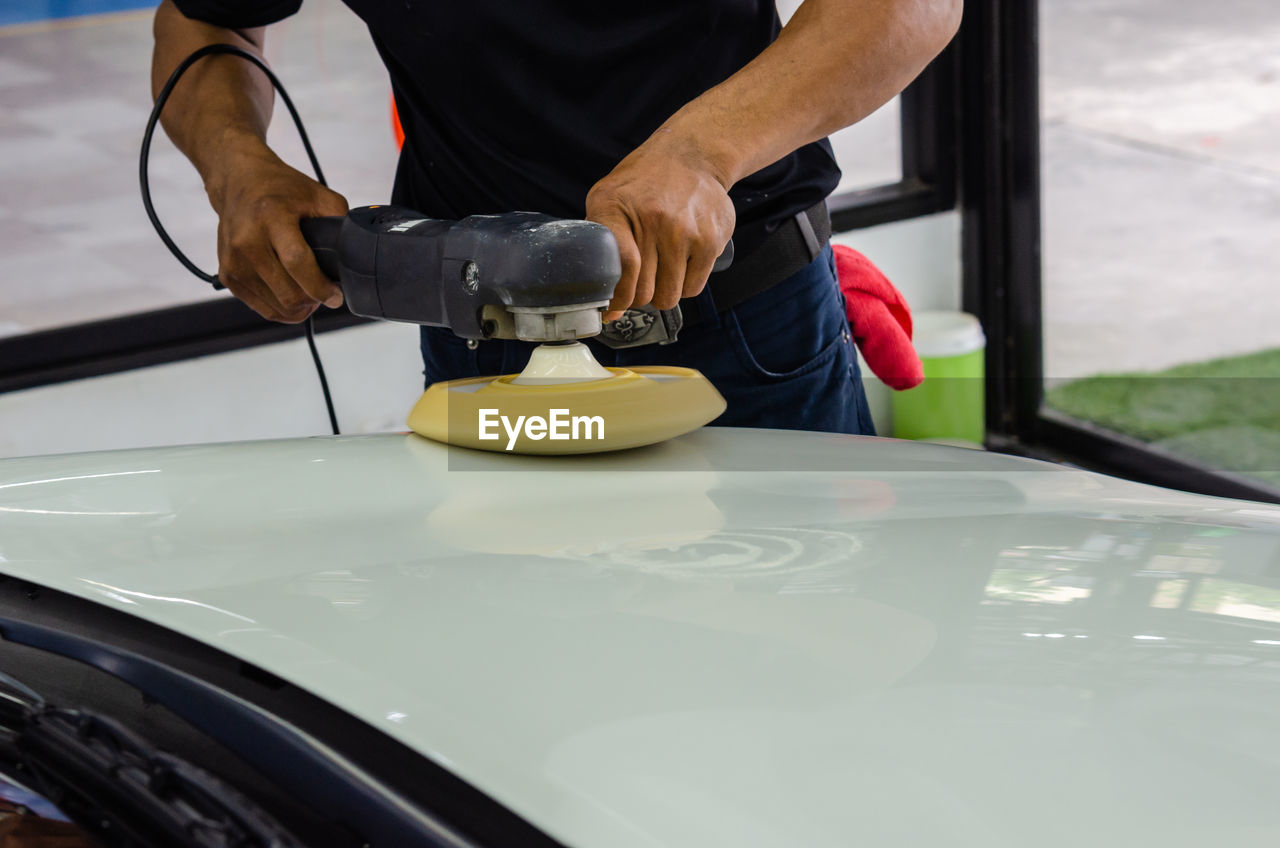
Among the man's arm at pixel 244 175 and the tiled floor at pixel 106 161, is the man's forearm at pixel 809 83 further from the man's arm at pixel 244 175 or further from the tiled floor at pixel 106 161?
the tiled floor at pixel 106 161

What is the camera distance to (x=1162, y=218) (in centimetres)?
380

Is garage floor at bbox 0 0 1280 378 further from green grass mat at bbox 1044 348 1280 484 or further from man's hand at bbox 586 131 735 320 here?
man's hand at bbox 586 131 735 320

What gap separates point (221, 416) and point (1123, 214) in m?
2.75

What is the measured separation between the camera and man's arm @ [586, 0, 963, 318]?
0.78 metres

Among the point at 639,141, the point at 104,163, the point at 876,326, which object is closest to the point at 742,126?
the point at 639,141

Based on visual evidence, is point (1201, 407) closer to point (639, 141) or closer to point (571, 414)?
point (639, 141)

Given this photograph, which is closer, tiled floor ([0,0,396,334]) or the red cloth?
the red cloth

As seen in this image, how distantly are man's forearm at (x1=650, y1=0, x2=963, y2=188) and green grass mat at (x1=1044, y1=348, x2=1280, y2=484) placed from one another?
7.21 ft

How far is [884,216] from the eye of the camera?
321 centimetres

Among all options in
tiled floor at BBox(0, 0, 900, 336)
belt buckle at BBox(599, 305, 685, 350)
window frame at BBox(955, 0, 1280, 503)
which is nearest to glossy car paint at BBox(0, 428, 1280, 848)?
belt buckle at BBox(599, 305, 685, 350)

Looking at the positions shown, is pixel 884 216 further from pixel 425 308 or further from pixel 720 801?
pixel 720 801

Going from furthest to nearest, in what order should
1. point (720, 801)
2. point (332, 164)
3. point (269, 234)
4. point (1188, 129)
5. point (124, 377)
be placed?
point (1188, 129), point (332, 164), point (124, 377), point (269, 234), point (720, 801)

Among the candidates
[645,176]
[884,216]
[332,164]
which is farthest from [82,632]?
[884,216]

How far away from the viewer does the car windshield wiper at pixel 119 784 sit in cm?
44
